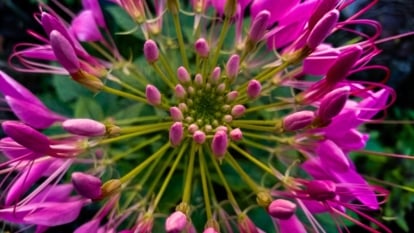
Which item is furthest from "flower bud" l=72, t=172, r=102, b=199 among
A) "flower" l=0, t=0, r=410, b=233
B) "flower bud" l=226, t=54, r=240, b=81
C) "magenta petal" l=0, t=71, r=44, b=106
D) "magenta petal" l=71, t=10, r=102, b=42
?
"magenta petal" l=71, t=10, r=102, b=42

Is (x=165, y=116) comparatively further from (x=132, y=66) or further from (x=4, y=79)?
(x=4, y=79)

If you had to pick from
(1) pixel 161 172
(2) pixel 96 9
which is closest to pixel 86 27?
(2) pixel 96 9

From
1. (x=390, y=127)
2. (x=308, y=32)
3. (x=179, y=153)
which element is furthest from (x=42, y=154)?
(x=390, y=127)

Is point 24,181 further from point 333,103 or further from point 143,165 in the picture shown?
point 333,103

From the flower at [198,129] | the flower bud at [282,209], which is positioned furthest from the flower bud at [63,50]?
the flower bud at [282,209]

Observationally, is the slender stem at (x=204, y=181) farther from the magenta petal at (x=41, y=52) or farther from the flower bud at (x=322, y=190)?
the magenta petal at (x=41, y=52)

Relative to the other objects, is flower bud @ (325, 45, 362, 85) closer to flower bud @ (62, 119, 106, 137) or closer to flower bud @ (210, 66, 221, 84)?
flower bud @ (210, 66, 221, 84)
